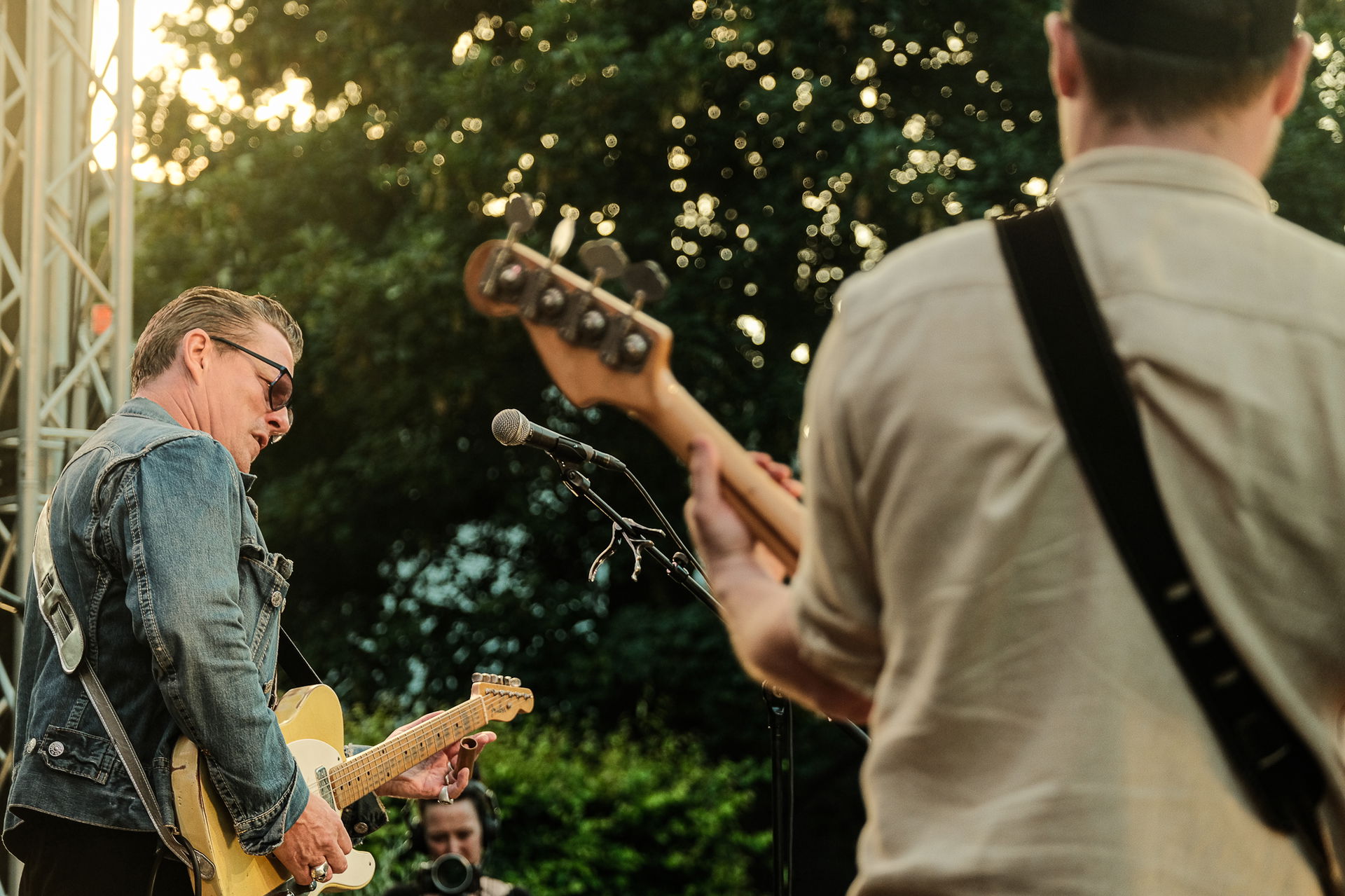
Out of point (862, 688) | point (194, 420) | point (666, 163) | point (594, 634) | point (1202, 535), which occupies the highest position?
point (1202, 535)

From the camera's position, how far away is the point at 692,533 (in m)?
1.59

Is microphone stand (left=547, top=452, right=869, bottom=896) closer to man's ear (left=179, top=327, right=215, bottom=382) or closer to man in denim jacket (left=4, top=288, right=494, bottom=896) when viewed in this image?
man in denim jacket (left=4, top=288, right=494, bottom=896)

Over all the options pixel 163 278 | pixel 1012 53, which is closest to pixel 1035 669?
pixel 1012 53

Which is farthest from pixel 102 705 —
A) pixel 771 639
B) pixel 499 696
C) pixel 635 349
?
pixel 771 639

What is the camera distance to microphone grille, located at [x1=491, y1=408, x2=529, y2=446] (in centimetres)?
287

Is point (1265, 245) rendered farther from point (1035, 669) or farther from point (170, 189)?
point (170, 189)

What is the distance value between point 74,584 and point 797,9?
8429 mm

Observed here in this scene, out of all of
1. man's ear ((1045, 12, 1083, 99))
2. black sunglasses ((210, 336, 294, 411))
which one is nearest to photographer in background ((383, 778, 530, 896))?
black sunglasses ((210, 336, 294, 411))

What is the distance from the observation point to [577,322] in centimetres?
178

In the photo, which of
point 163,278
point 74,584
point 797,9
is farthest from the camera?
point 163,278

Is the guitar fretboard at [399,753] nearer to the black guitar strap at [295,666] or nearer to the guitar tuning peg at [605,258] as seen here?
the black guitar strap at [295,666]

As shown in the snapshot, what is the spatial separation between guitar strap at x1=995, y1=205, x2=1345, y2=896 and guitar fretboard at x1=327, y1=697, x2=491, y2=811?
271 centimetres

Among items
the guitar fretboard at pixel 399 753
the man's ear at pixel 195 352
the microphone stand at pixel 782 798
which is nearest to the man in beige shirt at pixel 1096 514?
the microphone stand at pixel 782 798

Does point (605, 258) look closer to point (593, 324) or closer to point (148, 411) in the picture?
point (593, 324)
